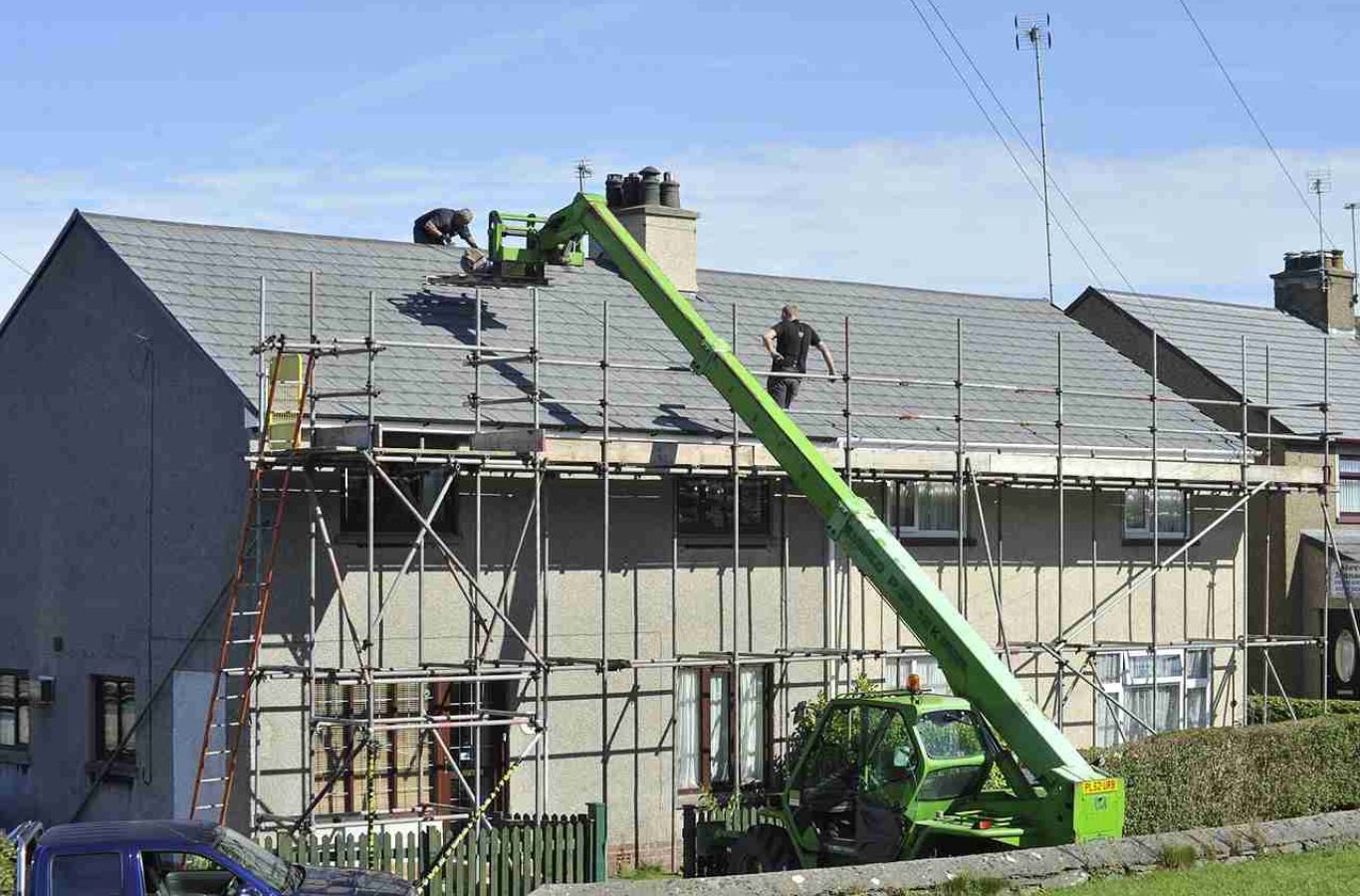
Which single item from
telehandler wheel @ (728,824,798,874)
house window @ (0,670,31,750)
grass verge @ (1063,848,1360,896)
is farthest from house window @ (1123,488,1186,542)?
house window @ (0,670,31,750)

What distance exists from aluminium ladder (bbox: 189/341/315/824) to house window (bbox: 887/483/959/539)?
26.4ft

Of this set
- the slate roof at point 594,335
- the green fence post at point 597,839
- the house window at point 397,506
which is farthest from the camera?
the slate roof at point 594,335

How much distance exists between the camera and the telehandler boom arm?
59.1ft

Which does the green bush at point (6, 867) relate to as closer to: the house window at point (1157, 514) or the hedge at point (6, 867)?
the hedge at point (6, 867)

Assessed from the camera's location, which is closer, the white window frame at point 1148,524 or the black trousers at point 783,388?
the black trousers at point 783,388

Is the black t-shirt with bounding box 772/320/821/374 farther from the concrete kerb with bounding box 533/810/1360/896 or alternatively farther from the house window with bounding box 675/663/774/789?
the concrete kerb with bounding box 533/810/1360/896

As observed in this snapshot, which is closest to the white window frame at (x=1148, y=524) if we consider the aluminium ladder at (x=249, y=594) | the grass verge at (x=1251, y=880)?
the grass verge at (x=1251, y=880)

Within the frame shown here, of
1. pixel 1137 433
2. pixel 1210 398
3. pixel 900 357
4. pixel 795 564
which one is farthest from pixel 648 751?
pixel 1210 398

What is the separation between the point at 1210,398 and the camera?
108 ft

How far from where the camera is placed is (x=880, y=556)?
19594mm

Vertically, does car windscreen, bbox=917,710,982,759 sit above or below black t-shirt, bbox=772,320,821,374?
below

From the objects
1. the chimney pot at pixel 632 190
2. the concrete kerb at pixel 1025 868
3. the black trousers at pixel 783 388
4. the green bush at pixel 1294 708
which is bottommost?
the concrete kerb at pixel 1025 868

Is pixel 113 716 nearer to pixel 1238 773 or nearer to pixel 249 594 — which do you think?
pixel 249 594

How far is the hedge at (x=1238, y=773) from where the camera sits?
2114 centimetres
